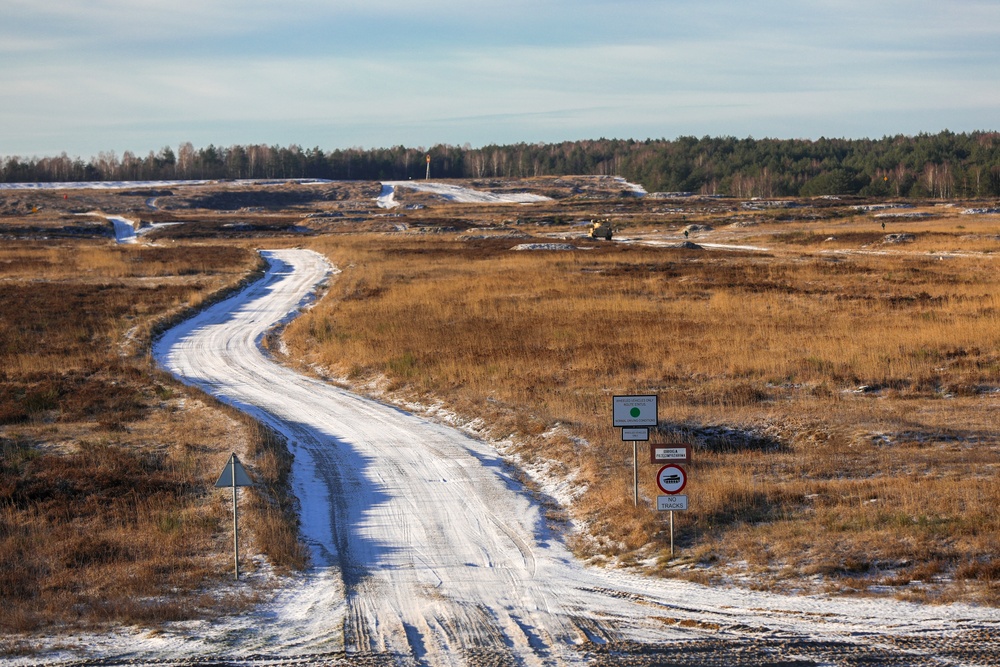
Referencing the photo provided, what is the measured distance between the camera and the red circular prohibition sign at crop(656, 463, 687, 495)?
13000 mm

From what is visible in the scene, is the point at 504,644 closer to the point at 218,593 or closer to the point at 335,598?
the point at 335,598

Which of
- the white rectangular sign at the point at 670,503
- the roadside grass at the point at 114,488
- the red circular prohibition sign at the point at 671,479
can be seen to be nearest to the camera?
the roadside grass at the point at 114,488

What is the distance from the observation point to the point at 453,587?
12.4 m

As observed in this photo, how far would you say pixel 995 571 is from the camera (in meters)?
11.5

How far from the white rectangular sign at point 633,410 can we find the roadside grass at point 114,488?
16.5ft

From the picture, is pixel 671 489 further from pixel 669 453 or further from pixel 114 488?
pixel 114 488

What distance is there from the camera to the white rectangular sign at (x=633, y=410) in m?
14.5

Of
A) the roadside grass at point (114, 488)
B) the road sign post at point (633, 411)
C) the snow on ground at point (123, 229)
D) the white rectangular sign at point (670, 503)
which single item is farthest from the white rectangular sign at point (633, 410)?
the snow on ground at point (123, 229)

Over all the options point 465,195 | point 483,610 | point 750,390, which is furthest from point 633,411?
point 465,195

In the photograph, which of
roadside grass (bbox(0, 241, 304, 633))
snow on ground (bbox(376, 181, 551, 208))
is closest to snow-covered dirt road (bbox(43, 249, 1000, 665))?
roadside grass (bbox(0, 241, 304, 633))

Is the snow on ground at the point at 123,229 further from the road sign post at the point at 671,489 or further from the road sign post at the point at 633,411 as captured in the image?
the road sign post at the point at 671,489

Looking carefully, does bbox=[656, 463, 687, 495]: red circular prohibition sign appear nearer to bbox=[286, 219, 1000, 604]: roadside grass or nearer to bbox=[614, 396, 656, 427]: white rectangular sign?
bbox=[286, 219, 1000, 604]: roadside grass

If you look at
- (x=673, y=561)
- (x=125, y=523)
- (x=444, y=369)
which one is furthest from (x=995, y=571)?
(x=444, y=369)

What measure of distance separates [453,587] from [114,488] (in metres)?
7.39
